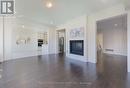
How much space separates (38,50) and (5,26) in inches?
140

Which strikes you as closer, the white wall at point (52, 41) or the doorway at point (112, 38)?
the doorway at point (112, 38)

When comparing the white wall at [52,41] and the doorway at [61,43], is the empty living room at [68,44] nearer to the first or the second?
the white wall at [52,41]

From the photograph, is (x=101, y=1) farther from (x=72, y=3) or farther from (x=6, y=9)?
(x=6, y=9)

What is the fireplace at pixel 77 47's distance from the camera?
6.89 metres

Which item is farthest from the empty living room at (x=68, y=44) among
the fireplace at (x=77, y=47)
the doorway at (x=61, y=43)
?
the doorway at (x=61, y=43)

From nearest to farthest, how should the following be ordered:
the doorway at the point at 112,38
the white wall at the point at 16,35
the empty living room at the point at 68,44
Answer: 1. the empty living room at the point at 68,44
2. the white wall at the point at 16,35
3. the doorway at the point at 112,38

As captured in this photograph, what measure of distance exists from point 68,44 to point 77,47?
1.09 m

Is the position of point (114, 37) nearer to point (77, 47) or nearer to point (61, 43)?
point (77, 47)

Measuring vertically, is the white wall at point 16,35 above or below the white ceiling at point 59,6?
below

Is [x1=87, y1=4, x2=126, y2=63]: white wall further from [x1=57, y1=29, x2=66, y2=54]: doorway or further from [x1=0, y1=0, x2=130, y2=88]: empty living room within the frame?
[x1=57, y1=29, x2=66, y2=54]: doorway

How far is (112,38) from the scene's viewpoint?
1029 centimetres

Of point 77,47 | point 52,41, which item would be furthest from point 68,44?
point 52,41

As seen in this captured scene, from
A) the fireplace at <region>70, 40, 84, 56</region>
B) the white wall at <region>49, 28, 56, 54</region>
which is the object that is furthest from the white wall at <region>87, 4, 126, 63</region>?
the white wall at <region>49, 28, 56, 54</region>

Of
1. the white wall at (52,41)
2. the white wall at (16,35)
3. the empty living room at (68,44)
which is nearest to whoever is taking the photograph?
the empty living room at (68,44)
